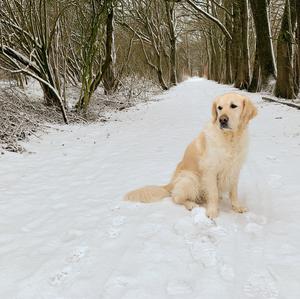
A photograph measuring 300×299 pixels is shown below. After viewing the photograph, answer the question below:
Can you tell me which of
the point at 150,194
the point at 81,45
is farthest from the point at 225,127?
the point at 81,45

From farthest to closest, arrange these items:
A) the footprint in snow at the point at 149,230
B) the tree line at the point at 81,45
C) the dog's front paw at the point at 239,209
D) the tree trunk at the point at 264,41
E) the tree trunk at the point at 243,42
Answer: the tree trunk at the point at 243,42 < the tree trunk at the point at 264,41 < the tree line at the point at 81,45 < the dog's front paw at the point at 239,209 < the footprint in snow at the point at 149,230

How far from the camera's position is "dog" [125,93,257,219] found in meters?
3.53

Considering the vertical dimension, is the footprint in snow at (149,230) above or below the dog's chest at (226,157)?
below

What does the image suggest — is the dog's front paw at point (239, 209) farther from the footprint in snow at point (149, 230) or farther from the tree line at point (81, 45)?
the tree line at point (81, 45)

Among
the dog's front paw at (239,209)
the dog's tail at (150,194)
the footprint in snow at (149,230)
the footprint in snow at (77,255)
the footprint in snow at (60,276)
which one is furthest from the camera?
the dog's tail at (150,194)

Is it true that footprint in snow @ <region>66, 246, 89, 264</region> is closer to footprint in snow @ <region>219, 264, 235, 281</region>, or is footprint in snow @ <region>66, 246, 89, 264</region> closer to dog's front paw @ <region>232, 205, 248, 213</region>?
footprint in snow @ <region>219, 264, 235, 281</region>

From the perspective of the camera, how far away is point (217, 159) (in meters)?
3.56

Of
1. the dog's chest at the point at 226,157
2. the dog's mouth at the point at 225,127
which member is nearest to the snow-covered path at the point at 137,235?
the dog's chest at the point at 226,157

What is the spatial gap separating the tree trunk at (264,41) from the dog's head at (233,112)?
11730mm

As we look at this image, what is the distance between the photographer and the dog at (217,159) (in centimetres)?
353

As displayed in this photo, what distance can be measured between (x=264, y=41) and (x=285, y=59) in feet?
9.26

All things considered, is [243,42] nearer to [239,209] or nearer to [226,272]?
[239,209]

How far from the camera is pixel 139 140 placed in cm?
808

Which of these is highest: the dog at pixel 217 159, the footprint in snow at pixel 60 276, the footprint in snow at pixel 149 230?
the dog at pixel 217 159
